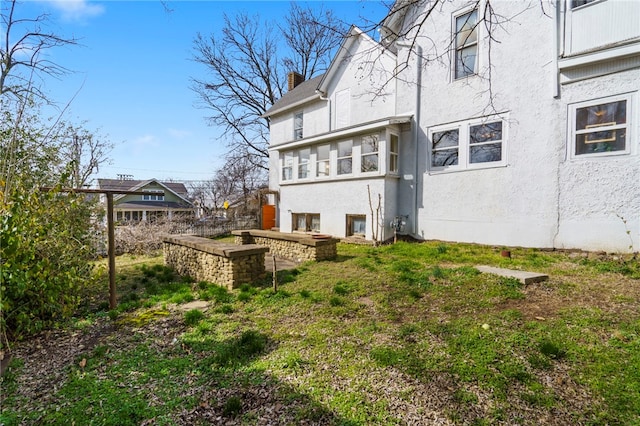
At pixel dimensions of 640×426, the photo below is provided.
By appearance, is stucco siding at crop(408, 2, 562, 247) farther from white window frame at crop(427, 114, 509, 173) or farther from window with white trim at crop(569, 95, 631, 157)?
window with white trim at crop(569, 95, 631, 157)

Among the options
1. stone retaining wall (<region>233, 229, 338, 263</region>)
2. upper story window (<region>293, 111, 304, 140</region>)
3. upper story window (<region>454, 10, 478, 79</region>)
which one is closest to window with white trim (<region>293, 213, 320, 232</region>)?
stone retaining wall (<region>233, 229, 338, 263</region>)

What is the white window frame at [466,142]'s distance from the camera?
357 inches

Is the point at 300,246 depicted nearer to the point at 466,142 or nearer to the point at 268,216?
the point at 466,142

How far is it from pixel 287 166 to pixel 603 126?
37.6 feet

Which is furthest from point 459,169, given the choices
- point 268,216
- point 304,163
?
point 268,216

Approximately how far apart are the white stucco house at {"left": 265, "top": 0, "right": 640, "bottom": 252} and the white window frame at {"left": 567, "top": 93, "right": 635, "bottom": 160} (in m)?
0.02

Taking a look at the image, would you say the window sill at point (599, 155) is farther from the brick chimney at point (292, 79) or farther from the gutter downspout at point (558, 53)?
the brick chimney at point (292, 79)

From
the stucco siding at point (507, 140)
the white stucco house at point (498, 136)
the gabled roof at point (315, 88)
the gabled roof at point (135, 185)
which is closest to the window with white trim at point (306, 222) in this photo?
the white stucco house at point (498, 136)

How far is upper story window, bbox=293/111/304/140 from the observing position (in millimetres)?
16766

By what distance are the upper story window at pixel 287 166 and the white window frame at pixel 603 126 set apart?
34.4ft

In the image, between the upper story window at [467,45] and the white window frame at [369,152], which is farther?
the white window frame at [369,152]

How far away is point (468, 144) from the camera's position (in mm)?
9742

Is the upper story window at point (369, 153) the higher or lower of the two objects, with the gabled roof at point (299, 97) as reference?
lower

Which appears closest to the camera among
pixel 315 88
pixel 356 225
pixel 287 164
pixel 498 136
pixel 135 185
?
pixel 498 136
